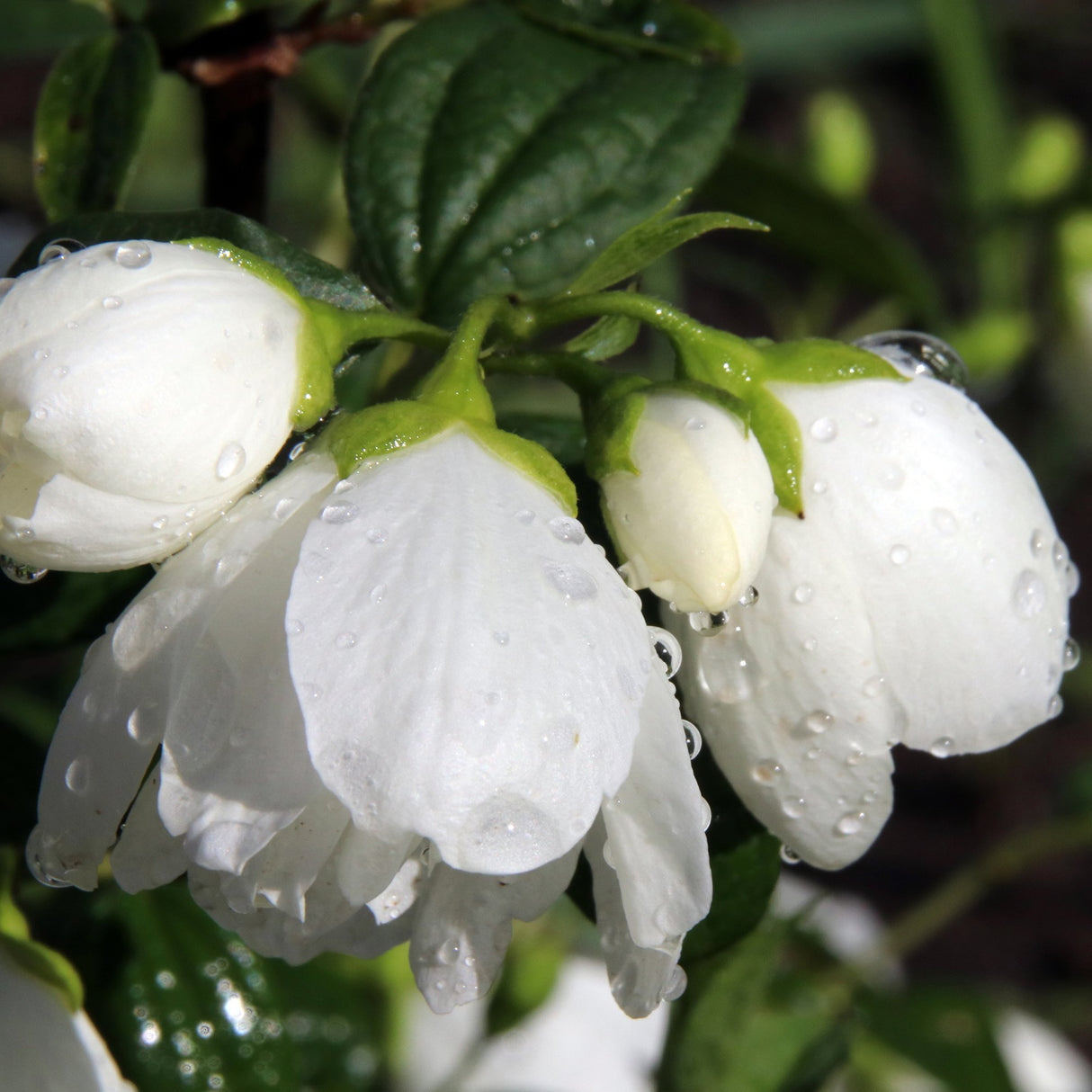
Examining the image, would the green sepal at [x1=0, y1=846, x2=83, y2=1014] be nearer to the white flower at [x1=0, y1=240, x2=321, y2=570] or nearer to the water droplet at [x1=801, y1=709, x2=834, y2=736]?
the white flower at [x1=0, y1=240, x2=321, y2=570]

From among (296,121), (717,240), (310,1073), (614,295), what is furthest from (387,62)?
(717,240)

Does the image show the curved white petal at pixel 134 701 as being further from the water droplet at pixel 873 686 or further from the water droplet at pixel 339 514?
the water droplet at pixel 873 686

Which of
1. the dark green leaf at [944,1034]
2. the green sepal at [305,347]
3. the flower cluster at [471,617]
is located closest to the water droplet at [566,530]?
the flower cluster at [471,617]

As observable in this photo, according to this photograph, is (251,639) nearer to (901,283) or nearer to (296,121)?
(901,283)

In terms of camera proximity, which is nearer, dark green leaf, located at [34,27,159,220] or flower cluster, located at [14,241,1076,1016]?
flower cluster, located at [14,241,1076,1016]

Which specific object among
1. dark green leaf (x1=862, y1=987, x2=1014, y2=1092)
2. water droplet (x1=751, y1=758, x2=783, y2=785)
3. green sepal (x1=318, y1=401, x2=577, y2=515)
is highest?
green sepal (x1=318, y1=401, x2=577, y2=515)

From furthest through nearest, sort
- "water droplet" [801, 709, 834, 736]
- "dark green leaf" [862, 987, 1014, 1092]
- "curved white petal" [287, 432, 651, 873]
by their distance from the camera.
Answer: "dark green leaf" [862, 987, 1014, 1092] → "water droplet" [801, 709, 834, 736] → "curved white petal" [287, 432, 651, 873]

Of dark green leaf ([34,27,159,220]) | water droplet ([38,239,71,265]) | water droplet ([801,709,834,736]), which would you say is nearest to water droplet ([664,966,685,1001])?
water droplet ([801,709,834,736])
